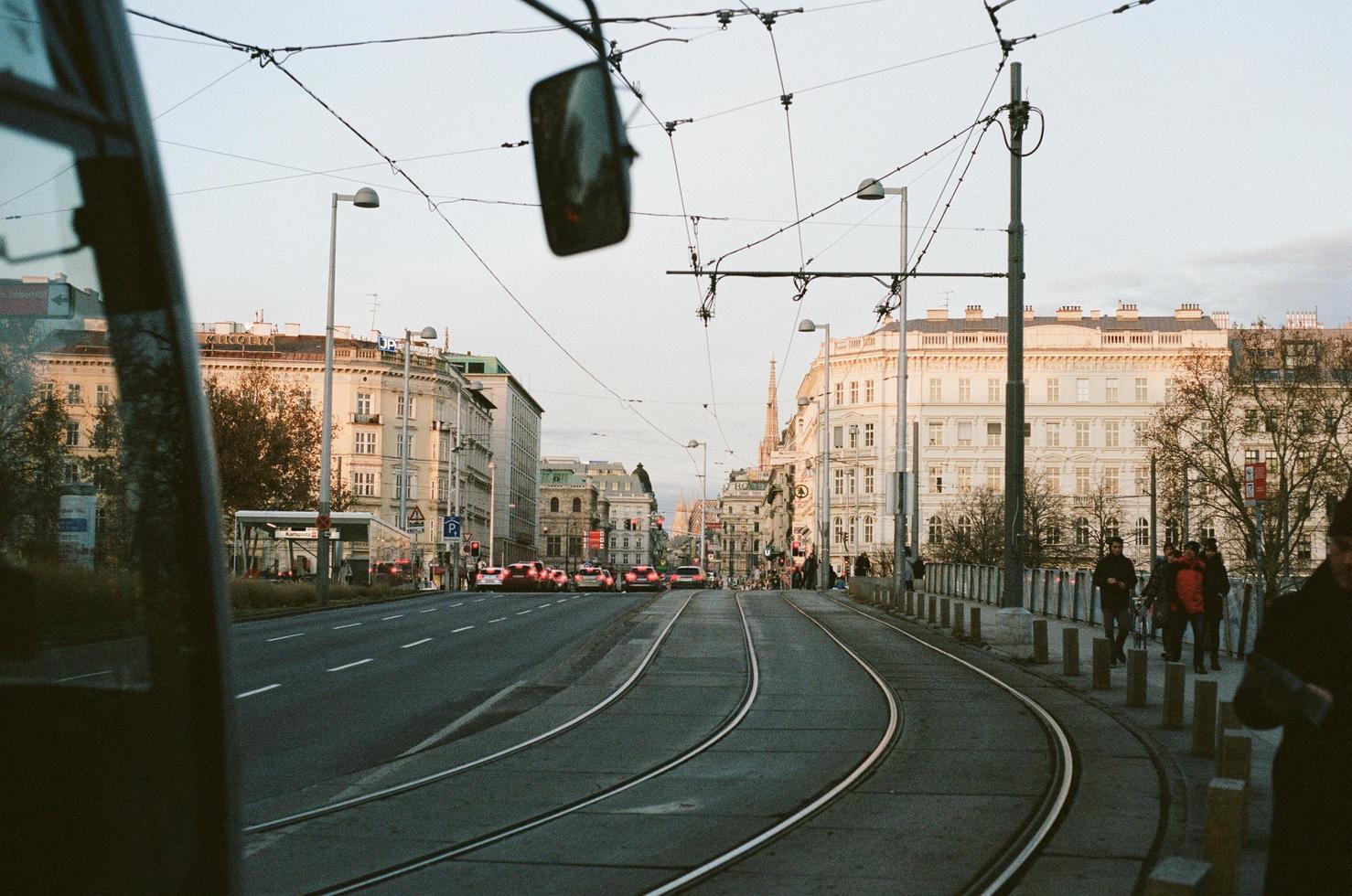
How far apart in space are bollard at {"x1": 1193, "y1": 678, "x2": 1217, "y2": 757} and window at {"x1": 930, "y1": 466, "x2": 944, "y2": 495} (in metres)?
85.9

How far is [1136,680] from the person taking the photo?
15.1 meters

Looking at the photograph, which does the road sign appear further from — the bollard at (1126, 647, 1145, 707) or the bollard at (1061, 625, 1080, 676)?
the bollard at (1126, 647, 1145, 707)

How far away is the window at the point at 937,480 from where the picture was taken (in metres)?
96.8

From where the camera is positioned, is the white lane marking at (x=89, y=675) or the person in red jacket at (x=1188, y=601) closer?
the white lane marking at (x=89, y=675)

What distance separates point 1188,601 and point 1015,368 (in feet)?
13.2

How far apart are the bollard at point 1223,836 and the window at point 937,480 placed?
91192 mm

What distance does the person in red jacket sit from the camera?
1908 centimetres

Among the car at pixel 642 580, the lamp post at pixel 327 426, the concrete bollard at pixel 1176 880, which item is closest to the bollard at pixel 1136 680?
Answer: the concrete bollard at pixel 1176 880

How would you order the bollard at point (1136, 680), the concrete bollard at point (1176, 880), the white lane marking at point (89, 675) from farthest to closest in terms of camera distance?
the bollard at point (1136, 680)
the concrete bollard at point (1176, 880)
the white lane marking at point (89, 675)

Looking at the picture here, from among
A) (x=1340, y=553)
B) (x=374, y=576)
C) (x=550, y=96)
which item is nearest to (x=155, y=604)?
(x=550, y=96)

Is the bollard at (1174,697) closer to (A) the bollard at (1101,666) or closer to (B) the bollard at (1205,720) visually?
(B) the bollard at (1205,720)

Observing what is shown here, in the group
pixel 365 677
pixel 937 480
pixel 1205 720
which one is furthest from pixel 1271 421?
pixel 937 480

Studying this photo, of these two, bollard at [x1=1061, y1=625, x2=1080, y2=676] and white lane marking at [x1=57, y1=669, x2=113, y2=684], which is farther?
bollard at [x1=1061, y1=625, x2=1080, y2=676]

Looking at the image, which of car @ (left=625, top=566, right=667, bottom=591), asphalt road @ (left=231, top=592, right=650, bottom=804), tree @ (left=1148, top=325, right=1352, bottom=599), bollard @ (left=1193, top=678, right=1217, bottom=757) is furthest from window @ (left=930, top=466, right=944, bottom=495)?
bollard @ (left=1193, top=678, right=1217, bottom=757)
